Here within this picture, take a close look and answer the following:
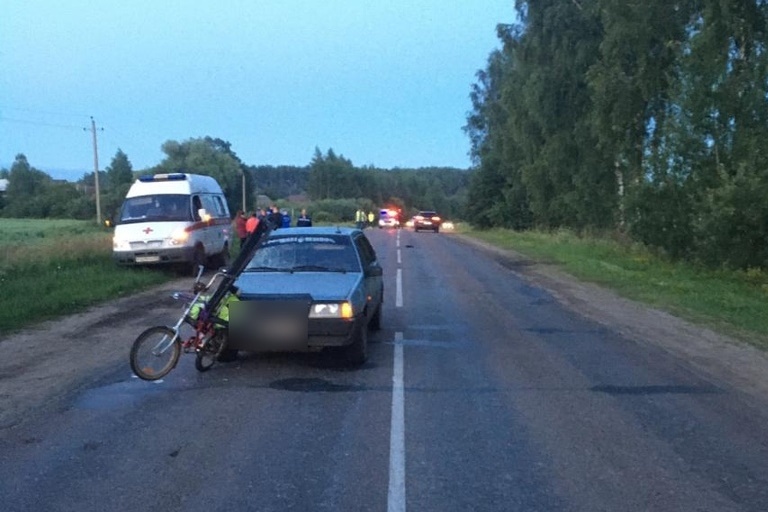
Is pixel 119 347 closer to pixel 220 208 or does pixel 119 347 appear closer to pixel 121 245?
pixel 121 245

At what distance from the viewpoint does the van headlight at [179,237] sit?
2195 cm

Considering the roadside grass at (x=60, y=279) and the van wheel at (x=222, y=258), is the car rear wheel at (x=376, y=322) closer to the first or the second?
the roadside grass at (x=60, y=279)

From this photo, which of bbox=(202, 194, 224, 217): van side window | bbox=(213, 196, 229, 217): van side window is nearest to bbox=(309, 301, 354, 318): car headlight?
bbox=(202, 194, 224, 217): van side window

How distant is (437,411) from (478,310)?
7839 mm

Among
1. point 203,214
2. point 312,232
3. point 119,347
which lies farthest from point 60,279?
point 312,232

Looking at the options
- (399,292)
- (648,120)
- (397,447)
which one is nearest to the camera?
(397,447)

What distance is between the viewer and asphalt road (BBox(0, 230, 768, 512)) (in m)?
5.57

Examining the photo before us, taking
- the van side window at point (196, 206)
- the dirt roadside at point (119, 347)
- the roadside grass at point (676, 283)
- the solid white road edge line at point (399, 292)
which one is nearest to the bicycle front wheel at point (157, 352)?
the dirt roadside at point (119, 347)

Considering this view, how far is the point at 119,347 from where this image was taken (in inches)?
454

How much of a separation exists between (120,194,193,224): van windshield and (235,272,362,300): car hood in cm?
1252

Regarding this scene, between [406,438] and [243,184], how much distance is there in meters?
65.8

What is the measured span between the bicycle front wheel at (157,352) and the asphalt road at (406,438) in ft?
0.49

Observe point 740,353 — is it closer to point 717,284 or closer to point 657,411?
point 657,411

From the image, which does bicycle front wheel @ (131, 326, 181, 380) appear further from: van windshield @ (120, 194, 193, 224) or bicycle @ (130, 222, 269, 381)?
van windshield @ (120, 194, 193, 224)
